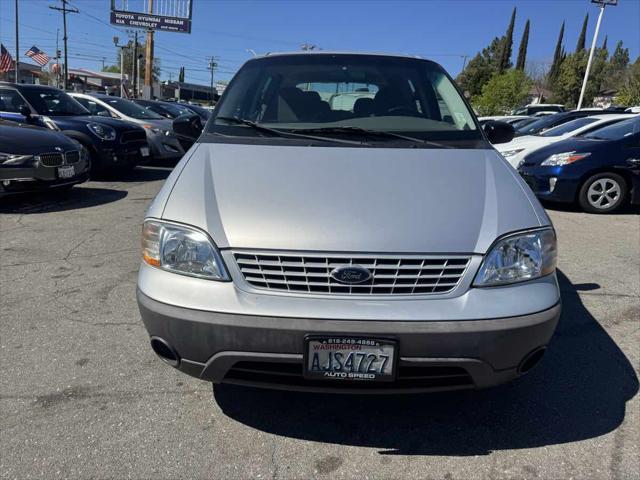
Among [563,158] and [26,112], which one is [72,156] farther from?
[563,158]

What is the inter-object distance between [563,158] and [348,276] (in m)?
6.48

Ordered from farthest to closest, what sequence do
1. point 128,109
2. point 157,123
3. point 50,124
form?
point 128,109, point 157,123, point 50,124

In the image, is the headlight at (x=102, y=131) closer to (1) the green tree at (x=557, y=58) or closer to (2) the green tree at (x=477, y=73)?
(2) the green tree at (x=477, y=73)

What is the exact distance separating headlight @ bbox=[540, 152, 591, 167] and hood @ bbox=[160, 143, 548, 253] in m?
5.34

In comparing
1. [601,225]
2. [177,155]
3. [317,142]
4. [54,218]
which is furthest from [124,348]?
[177,155]

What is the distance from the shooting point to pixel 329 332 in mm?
1950

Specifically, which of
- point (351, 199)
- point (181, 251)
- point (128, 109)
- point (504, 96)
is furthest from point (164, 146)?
point (504, 96)

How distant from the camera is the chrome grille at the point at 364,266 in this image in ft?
6.66

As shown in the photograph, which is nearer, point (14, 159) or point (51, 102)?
point (14, 159)

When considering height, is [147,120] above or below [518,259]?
below

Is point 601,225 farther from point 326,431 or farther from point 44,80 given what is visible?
point 44,80

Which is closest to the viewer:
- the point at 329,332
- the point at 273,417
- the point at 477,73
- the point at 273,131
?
the point at 329,332

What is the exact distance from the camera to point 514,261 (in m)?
2.16

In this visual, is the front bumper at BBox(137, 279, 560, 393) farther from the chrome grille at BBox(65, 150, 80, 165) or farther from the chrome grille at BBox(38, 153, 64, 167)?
the chrome grille at BBox(65, 150, 80, 165)
